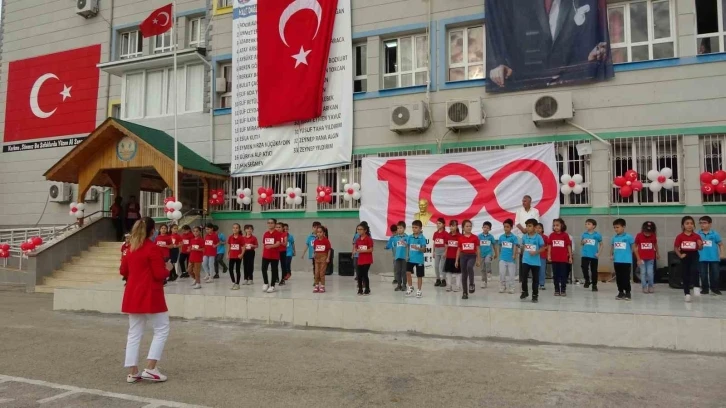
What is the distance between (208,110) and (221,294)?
9610 millimetres

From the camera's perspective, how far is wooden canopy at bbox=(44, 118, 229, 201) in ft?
53.5

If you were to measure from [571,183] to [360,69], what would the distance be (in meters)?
7.50

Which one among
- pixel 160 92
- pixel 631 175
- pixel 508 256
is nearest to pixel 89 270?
pixel 160 92

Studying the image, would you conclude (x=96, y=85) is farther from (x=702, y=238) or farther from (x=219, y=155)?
(x=702, y=238)

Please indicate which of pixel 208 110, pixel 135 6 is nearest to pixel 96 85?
pixel 135 6

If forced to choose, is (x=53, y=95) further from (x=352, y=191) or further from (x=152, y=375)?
(x=152, y=375)

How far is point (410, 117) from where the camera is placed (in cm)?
1527

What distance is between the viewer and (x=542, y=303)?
9.33 m

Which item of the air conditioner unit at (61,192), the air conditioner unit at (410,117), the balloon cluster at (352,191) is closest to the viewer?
the air conditioner unit at (410,117)

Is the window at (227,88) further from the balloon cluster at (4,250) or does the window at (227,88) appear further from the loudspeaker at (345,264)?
the balloon cluster at (4,250)

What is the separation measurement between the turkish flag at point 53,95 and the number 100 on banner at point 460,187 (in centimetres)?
1297

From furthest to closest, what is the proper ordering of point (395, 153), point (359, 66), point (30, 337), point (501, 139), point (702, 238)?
point (359, 66), point (395, 153), point (501, 139), point (702, 238), point (30, 337)

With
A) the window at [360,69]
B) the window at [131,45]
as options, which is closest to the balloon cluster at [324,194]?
the window at [360,69]

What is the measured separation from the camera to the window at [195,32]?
2014 centimetres
